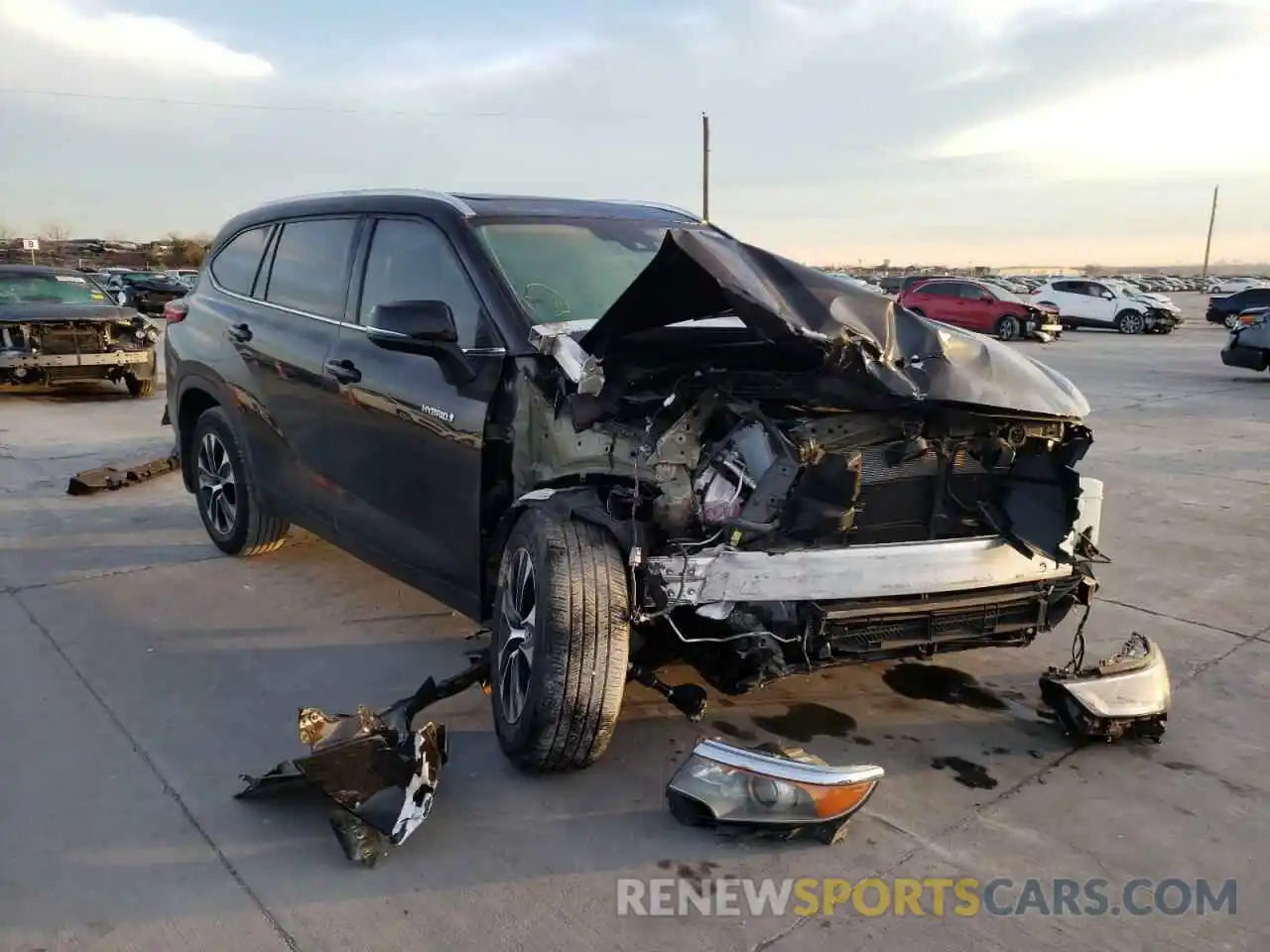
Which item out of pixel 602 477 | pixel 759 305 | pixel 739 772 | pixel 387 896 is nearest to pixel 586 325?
pixel 602 477

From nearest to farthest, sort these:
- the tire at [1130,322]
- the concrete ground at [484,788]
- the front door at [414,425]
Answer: the concrete ground at [484,788], the front door at [414,425], the tire at [1130,322]

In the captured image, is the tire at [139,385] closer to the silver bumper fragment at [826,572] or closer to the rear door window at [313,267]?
the rear door window at [313,267]

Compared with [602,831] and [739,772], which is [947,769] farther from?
[602,831]

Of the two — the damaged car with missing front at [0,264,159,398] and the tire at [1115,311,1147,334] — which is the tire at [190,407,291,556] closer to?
the damaged car with missing front at [0,264,159,398]

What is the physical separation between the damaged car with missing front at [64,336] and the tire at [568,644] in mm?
10646

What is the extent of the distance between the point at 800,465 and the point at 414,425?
1.53 meters

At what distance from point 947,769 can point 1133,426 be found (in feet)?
27.6

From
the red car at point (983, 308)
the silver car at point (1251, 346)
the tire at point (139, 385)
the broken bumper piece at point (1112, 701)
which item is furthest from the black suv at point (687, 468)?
the red car at point (983, 308)

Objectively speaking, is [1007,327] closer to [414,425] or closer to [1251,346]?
[1251,346]

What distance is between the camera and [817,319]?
9.22 feet

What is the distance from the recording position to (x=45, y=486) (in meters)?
7.36

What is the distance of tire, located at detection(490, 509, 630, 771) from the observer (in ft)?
9.85

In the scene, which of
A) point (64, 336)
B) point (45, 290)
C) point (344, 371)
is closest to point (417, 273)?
point (344, 371)

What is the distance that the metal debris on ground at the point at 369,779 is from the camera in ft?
9.30
